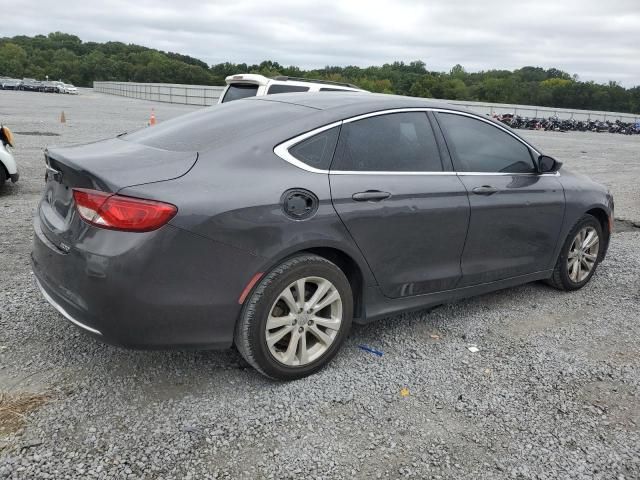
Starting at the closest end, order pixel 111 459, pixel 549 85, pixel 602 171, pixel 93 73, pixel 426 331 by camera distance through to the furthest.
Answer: pixel 111 459 < pixel 426 331 < pixel 602 171 < pixel 549 85 < pixel 93 73

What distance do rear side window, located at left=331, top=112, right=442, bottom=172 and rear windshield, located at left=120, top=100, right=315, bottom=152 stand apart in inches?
13.3

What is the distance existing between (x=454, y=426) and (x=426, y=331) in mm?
1203

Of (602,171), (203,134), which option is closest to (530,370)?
(203,134)

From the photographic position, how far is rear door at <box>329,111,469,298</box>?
3.39m

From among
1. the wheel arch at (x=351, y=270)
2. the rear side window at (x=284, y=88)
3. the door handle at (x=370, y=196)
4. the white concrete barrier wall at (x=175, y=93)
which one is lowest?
the white concrete barrier wall at (x=175, y=93)

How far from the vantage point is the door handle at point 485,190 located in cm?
403

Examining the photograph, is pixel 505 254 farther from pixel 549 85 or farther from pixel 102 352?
pixel 549 85

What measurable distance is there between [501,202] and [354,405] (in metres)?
1.95

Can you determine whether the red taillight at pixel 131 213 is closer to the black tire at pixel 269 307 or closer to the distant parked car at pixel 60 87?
the black tire at pixel 269 307

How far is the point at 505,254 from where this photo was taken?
433cm

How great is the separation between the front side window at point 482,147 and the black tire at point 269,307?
141 centimetres

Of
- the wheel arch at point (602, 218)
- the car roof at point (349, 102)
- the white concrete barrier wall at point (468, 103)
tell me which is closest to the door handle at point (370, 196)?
the car roof at point (349, 102)

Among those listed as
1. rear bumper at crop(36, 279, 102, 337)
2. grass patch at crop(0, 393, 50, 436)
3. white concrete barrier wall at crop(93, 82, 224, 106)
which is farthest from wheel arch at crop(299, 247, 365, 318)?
white concrete barrier wall at crop(93, 82, 224, 106)

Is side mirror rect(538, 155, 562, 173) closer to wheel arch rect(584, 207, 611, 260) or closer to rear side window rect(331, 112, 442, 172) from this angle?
wheel arch rect(584, 207, 611, 260)
